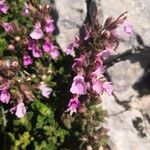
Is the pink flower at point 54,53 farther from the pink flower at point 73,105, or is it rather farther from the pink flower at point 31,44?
the pink flower at point 73,105

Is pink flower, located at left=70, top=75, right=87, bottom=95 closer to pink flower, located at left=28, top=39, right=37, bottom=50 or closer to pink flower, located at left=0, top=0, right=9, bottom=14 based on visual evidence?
pink flower, located at left=28, top=39, right=37, bottom=50

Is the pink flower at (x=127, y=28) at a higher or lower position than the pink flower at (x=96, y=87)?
higher

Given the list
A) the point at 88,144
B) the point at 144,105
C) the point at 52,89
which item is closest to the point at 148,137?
the point at 144,105

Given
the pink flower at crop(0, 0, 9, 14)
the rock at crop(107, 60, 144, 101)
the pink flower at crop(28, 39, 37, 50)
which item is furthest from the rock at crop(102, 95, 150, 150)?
the pink flower at crop(0, 0, 9, 14)

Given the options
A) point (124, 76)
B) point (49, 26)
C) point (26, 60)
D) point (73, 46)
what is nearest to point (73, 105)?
point (73, 46)

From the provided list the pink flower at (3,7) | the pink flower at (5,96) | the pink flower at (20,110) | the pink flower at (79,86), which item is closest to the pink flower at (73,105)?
the pink flower at (79,86)

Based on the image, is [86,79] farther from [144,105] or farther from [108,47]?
[144,105]
